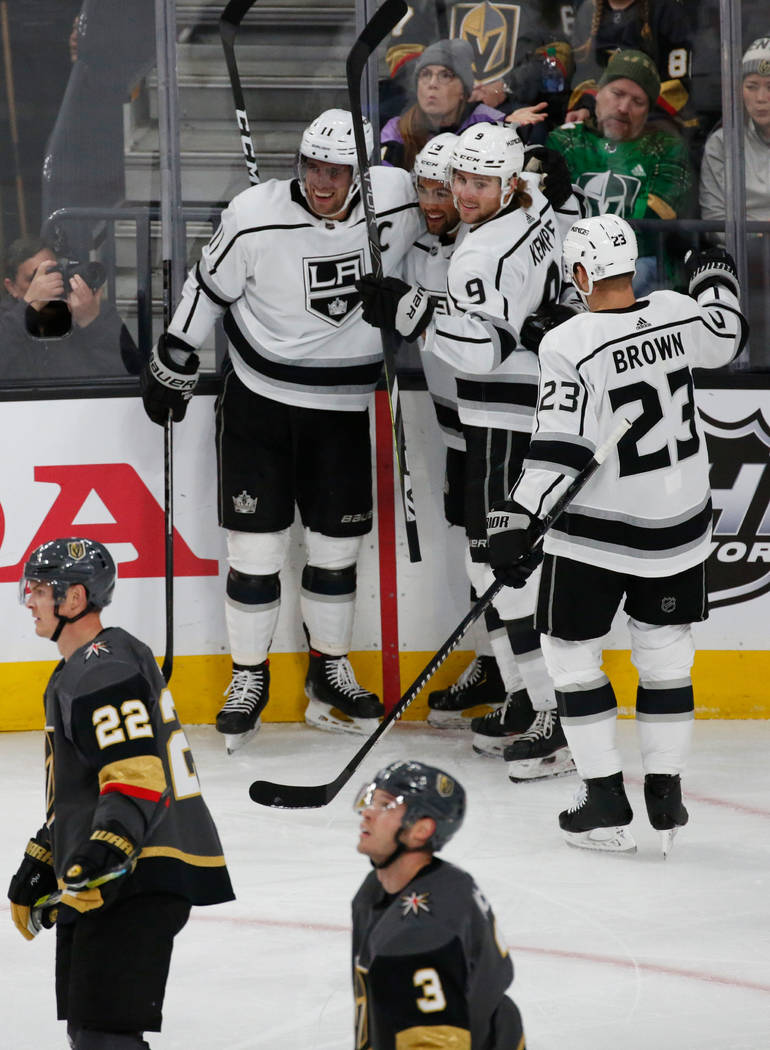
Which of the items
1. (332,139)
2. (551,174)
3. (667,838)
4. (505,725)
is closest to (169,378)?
(332,139)

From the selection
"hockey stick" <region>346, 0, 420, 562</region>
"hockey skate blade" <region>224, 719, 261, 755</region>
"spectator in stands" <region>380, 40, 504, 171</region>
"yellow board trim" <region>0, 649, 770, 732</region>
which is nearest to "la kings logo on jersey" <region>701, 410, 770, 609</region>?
"yellow board trim" <region>0, 649, 770, 732</region>

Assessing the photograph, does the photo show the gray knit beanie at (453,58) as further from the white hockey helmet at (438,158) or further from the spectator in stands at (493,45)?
the white hockey helmet at (438,158)

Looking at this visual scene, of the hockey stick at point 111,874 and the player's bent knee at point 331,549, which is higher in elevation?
the hockey stick at point 111,874

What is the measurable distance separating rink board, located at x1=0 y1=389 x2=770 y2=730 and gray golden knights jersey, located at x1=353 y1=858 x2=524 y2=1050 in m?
2.69

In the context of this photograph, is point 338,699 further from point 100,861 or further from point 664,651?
point 100,861

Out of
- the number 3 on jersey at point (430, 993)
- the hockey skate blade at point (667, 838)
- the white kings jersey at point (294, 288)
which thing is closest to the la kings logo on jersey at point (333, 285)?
the white kings jersey at point (294, 288)

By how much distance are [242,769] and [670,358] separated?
1.52 metres

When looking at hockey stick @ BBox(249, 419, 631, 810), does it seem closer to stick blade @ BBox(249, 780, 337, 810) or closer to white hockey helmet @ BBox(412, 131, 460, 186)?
stick blade @ BBox(249, 780, 337, 810)

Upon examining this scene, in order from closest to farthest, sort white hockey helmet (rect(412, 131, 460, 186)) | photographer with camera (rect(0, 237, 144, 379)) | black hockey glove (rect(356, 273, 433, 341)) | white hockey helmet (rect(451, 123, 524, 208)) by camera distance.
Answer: white hockey helmet (rect(451, 123, 524, 208))
black hockey glove (rect(356, 273, 433, 341))
white hockey helmet (rect(412, 131, 460, 186))
photographer with camera (rect(0, 237, 144, 379))

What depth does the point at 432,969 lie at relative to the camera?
5.54 feet

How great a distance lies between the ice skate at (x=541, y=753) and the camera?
3947mm

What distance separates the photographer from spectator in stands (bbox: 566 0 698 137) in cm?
451

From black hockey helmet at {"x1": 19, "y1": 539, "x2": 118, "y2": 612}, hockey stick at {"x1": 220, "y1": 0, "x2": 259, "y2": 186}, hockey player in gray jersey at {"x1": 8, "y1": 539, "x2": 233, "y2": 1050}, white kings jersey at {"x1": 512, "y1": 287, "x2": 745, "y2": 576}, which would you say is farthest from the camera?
hockey stick at {"x1": 220, "y1": 0, "x2": 259, "y2": 186}

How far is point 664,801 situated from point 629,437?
76 centimetres
